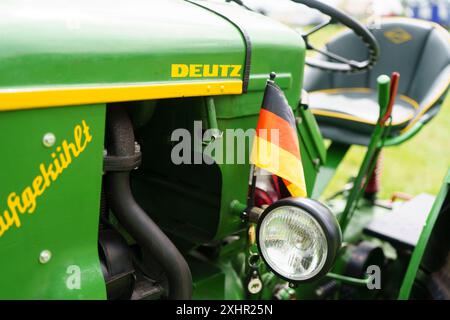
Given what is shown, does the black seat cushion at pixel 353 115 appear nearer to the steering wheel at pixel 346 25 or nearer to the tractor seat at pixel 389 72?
the tractor seat at pixel 389 72

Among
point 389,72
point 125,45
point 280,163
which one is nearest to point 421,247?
point 280,163

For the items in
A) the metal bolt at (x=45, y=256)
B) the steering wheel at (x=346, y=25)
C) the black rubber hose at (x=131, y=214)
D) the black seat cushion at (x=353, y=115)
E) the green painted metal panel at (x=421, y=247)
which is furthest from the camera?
the black seat cushion at (x=353, y=115)

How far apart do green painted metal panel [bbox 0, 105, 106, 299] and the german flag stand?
1.42 feet

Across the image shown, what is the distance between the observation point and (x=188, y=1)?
1.56 meters

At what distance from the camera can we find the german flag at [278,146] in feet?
4.67

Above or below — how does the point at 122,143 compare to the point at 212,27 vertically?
below

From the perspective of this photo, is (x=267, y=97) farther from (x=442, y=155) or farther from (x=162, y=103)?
(x=442, y=155)

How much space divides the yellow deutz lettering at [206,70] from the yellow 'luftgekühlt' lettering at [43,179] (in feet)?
0.93

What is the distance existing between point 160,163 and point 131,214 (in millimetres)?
352

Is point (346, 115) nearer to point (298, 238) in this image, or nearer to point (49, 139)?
point (298, 238)

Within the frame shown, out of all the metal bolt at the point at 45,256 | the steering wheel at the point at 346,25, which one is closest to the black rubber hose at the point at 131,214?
the metal bolt at the point at 45,256

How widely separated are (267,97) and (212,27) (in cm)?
24

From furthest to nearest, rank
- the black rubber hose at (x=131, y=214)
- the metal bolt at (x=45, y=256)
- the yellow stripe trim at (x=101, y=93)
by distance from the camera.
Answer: the black rubber hose at (x=131, y=214) → the metal bolt at (x=45, y=256) → the yellow stripe trim at (x=101, y=93)

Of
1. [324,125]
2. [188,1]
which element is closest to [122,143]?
[188,1]
